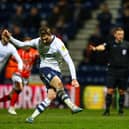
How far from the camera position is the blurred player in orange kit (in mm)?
20142

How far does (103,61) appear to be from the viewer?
85.8ft

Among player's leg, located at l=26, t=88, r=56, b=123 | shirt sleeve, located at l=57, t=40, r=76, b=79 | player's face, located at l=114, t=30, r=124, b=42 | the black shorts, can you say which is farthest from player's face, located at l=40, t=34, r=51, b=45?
the black shorts

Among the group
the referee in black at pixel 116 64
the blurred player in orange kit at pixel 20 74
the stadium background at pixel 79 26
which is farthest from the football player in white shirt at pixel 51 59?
the stadium background at pixel 79 26

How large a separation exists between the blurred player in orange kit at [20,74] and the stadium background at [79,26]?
3034 millimetres

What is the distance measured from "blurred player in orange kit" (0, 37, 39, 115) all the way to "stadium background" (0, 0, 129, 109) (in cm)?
303

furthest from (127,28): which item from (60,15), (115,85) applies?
(115,85)

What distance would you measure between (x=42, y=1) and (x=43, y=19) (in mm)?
1945

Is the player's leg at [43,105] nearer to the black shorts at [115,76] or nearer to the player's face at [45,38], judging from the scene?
the player's face at [45,38]

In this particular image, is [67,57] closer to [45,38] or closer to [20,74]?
[45,38]

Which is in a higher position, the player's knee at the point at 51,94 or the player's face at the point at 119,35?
the player's face at the point at 119,35

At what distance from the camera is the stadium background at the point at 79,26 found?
960 inches

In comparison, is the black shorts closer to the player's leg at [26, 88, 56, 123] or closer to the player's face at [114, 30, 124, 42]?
the player's face at [114, 30, 124, 42]

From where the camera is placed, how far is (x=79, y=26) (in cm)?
2919

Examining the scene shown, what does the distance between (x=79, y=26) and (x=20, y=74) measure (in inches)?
361
